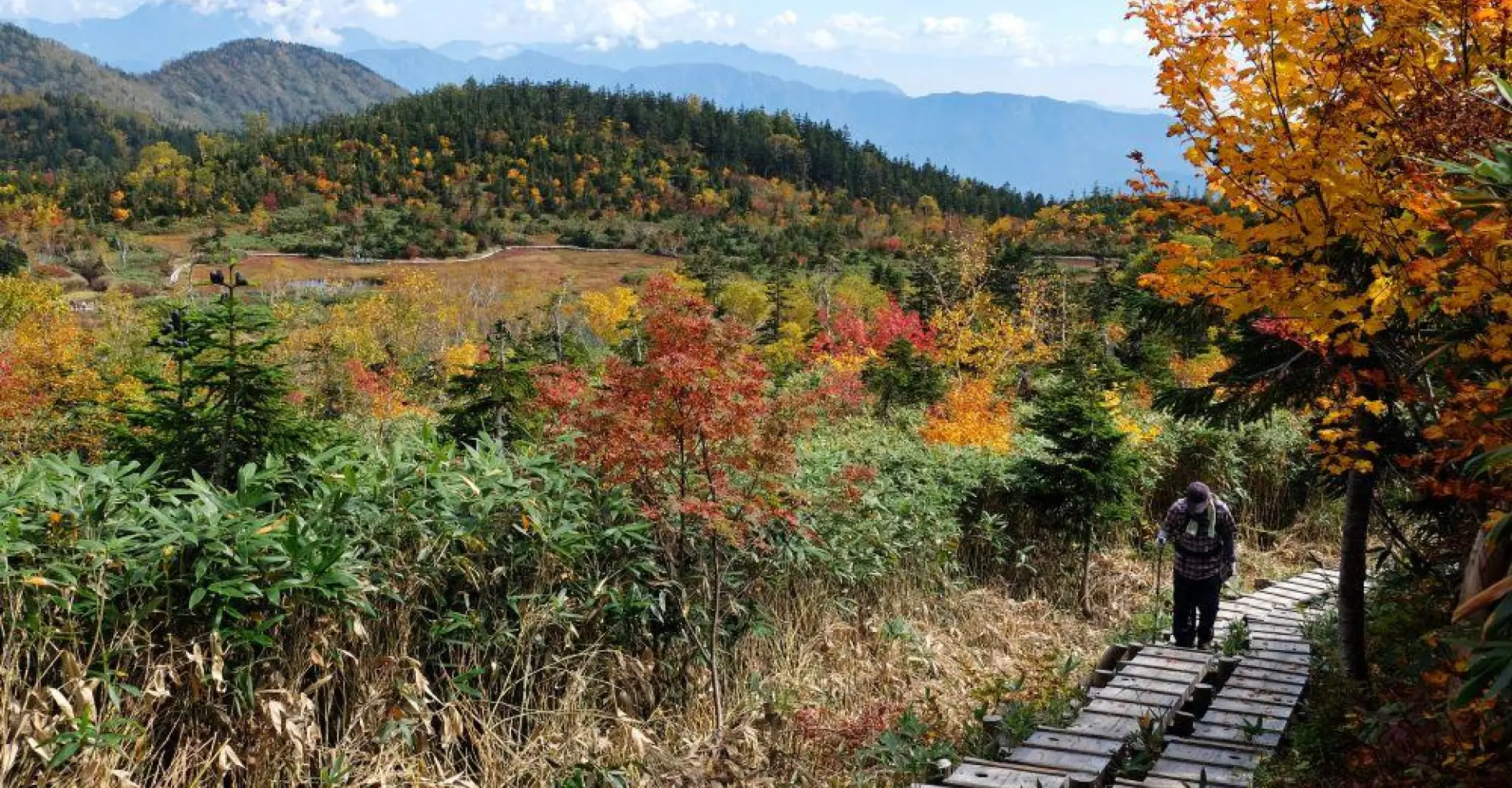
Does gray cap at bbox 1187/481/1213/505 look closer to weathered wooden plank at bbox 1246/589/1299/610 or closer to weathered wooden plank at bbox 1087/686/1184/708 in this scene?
weathered wooden plank at bbox 1087/686/1184/708

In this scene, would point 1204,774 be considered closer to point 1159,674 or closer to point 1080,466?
point 1159,674

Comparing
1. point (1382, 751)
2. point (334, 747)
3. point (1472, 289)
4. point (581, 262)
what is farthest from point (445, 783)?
point (581, 262)

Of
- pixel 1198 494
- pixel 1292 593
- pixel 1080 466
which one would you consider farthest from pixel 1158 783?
pixel 1292 593

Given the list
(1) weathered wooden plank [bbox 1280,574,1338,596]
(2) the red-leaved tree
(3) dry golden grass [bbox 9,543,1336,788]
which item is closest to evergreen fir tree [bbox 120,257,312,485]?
(2) the red-leaved tree

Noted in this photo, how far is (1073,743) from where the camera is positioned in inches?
175

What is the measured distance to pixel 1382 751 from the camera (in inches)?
123

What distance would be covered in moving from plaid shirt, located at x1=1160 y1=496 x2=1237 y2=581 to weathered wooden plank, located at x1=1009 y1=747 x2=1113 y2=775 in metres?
2.34

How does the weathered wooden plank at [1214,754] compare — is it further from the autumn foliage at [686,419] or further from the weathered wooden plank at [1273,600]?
the weathered wooden plank at [1273,600]

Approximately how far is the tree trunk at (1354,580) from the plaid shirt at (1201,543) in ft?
5.14

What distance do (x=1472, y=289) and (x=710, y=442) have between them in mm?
3438

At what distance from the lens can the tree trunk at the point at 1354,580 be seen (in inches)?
182

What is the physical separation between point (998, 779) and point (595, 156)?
81.0 meters

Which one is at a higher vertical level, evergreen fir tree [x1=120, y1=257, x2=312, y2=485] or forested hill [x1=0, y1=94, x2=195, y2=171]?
forested hill [x1=0, y1=94, x2=195, y2=171]

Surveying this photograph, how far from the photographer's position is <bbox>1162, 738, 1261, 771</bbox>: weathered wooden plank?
419 cm
